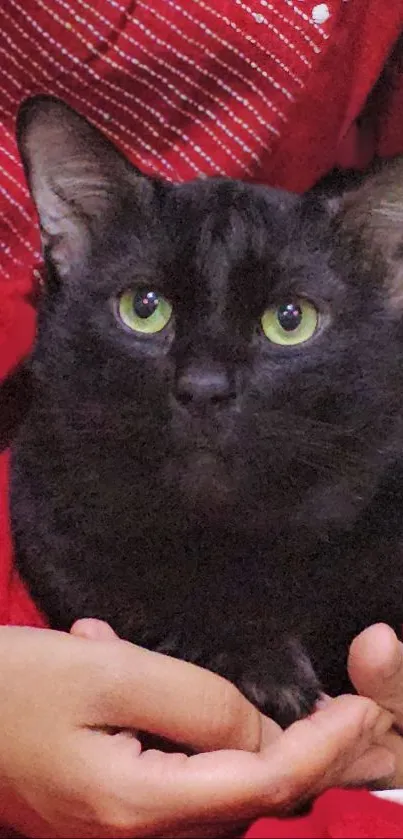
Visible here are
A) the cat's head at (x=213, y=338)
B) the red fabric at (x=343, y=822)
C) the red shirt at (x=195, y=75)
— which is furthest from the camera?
the red shirt at (x=195, y=75)

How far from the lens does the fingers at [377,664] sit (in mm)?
651

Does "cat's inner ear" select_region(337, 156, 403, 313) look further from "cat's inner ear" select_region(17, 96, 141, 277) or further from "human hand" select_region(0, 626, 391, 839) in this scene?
"human hand" select_region(0, 626, 391, 839)

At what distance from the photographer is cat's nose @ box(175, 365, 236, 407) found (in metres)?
0.62

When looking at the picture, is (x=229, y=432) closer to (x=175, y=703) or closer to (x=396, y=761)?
(x=175, y=703)

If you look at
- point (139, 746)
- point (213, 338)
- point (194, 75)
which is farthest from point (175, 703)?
point (194, 75)

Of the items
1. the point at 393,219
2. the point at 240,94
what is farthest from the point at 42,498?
the point at 240,94

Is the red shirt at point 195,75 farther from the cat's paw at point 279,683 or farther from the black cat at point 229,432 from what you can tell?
the cat's paw at point 279,683

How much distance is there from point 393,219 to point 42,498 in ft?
1.23

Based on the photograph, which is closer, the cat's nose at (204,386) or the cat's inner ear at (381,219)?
the cat's nose at (204,386)

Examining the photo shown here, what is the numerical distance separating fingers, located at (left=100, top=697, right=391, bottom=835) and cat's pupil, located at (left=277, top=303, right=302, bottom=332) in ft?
0.94

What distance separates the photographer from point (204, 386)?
62cm

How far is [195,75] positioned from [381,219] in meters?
0.36

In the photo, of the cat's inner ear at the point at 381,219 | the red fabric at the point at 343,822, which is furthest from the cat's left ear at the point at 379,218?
the red fabric at the point at 343,822

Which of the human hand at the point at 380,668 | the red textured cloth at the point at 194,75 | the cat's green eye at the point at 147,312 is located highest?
the red textured cloth at the point at 194,75
